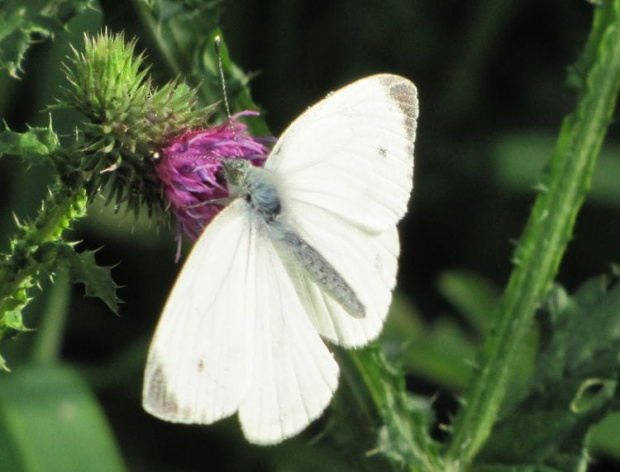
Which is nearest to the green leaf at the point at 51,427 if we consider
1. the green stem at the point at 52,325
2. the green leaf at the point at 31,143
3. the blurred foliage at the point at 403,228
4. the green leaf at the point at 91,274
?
the blurred foliage at the point at 403,228

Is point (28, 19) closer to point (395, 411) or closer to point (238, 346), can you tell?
point (238, 346)

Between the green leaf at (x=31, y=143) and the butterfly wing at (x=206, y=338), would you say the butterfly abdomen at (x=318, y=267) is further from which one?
the green leaf at (x=31, y=143)

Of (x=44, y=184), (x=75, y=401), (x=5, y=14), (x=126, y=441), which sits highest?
(x=5, y=14)

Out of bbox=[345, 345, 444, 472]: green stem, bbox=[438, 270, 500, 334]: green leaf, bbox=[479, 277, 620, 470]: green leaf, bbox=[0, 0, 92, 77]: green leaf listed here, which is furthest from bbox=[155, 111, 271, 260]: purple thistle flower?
bbox=[438, 270, 500, 334]: green leaf

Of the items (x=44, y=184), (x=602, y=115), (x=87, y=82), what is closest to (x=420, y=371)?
(x=602, y=115)

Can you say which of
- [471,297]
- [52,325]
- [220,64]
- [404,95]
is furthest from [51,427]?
[471,297]

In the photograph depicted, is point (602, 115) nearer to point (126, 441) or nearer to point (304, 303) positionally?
point (304, 303)
